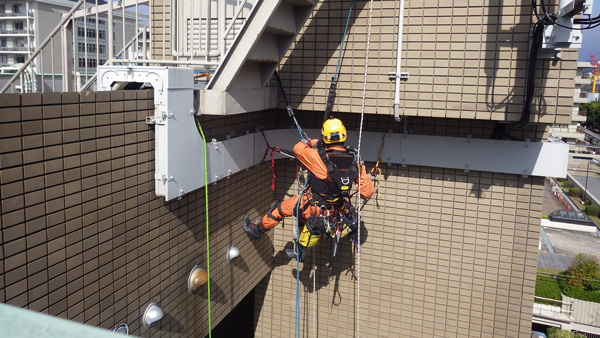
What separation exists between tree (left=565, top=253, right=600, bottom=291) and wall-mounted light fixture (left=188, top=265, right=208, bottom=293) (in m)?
20.7

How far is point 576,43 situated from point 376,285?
3.90 metres

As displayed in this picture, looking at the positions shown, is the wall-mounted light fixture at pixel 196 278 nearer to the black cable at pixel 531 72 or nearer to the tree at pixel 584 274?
the black cable at pixel 531 72

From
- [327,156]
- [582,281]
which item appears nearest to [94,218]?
[327,156]

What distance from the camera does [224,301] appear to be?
5777 millimetres

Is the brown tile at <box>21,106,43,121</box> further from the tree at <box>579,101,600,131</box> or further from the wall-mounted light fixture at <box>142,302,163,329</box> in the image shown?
the tree at <box>579,101,600,131</box>

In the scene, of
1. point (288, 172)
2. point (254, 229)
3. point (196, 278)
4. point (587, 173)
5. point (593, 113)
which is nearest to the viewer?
point (196, 278)

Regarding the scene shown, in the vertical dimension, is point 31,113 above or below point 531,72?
below

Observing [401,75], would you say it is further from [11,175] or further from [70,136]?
[11,175]

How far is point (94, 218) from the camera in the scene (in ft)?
11.9

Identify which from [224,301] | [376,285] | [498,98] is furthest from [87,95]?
[376,285]

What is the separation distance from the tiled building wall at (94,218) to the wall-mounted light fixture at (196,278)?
10cm

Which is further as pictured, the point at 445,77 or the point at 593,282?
the point at 593,282

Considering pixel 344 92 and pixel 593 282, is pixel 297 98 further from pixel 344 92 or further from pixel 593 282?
pixel 593 282

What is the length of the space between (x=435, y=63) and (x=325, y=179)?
1.87 meters
